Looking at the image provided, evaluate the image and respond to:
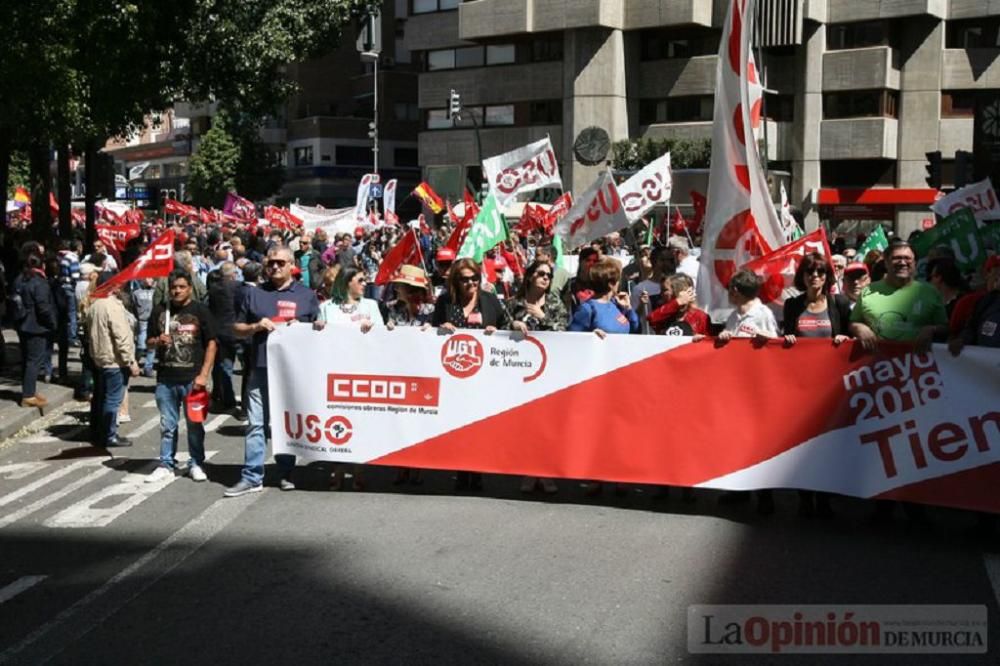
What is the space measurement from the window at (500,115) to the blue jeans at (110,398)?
4363cm

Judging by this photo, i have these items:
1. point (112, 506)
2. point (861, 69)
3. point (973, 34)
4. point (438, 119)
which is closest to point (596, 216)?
point (112, 506)

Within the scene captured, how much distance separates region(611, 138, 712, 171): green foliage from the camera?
45938 millimetres

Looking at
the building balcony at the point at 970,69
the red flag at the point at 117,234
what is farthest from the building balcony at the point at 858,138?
the red flag at the point at 117,234

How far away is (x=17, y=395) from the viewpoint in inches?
536

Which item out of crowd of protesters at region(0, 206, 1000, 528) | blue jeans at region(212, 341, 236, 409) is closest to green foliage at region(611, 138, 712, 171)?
blue jeans at region(212, 341, 236, 409)

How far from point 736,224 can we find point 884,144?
137 feet

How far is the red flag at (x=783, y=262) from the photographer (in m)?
8.34

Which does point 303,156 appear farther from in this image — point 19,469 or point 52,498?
point 52,498

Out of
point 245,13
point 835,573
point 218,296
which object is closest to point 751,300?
point 835,573

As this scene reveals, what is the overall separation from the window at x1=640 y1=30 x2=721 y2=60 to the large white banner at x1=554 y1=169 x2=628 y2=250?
37.0 m

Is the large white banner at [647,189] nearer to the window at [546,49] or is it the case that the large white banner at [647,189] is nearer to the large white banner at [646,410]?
the large white banner at [646,410]

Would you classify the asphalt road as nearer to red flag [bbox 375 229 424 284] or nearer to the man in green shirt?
the man in green shirt

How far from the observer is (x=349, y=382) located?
8609mm

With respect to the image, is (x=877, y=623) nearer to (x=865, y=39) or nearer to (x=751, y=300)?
(x=751, y=300)
